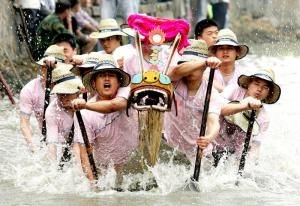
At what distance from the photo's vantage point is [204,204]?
8.44 metres

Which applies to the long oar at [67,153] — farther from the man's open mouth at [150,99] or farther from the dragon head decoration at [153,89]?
the man's open mouth at [150,99]

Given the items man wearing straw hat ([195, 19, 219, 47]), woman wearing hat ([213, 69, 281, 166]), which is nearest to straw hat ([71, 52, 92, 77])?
woman wearing hat ([213, 69, 281, 166])

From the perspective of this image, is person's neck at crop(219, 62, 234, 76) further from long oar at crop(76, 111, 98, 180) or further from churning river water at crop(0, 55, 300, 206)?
long oar at crop(76, 111, 98, 180)

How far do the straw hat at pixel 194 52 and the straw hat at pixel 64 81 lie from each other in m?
1.03

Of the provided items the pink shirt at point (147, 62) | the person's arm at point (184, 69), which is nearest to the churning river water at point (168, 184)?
the person's arm at point (184, 69)

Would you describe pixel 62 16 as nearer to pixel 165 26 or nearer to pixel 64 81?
pixel 64 81

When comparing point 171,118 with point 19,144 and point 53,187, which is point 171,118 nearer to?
point 53,187

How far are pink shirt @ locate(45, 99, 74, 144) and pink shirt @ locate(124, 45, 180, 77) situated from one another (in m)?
0.74

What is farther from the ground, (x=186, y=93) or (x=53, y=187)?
(x=186, y=93)

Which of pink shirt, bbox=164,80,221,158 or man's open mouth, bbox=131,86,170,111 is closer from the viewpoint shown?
man's open mouth, bbox=131,86,170,111

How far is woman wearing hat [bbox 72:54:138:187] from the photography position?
861cm

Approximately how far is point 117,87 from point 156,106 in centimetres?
56

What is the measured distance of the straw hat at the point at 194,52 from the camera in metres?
8.97

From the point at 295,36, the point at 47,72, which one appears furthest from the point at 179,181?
the point at 295,36
